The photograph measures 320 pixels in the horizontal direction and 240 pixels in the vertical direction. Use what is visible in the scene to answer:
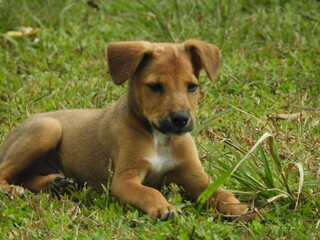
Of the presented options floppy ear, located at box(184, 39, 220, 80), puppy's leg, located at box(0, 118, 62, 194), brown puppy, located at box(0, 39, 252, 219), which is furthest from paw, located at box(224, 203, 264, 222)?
puppy's leg, located at box(0, 118, 62, 194)

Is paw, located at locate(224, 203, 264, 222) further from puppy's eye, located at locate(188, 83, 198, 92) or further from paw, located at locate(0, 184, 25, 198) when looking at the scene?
paw, located at locate(0, 184, 25, 198)

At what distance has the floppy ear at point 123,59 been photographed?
21.3 feet

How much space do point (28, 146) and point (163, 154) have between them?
1.33 metres

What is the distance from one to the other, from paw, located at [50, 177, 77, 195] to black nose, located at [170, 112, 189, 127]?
1.13 metres

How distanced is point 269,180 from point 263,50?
182 inches

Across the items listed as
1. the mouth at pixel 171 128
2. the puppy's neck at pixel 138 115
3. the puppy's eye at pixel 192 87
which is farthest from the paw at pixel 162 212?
the puppy's eye at pixel 192 87

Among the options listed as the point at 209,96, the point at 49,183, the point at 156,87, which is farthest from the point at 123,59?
the point at 209,96

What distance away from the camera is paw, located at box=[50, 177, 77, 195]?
21.9ft

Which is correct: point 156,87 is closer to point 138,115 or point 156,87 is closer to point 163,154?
point 138,115

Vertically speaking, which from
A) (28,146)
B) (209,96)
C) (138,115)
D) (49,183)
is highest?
(138,115)

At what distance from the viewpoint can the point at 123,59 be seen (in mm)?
6551

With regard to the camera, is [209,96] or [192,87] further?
[209,96]

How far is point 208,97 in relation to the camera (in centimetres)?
927

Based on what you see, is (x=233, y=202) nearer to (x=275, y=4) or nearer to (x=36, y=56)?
(x=36, y=56)
